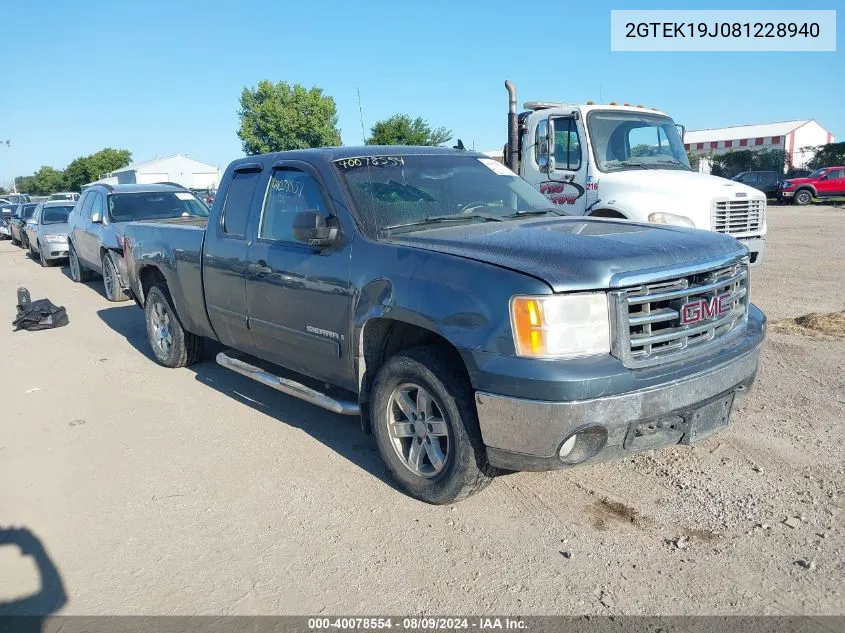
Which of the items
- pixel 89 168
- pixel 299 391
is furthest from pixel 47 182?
pixel 299 391

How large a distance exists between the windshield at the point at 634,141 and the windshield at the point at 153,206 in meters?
6.07

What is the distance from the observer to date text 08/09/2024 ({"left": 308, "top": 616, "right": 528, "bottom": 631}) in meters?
2.76

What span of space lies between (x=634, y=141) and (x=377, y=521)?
7174 mm

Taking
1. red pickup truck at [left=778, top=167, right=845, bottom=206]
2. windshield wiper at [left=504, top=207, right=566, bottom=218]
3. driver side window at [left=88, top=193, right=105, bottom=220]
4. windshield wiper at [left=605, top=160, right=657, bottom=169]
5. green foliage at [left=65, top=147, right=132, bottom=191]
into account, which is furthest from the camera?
green foliage at [left=65, top=147, right=132, bottom=191]

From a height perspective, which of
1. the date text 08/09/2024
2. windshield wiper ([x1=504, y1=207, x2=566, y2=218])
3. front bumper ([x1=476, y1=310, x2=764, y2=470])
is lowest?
the date text 08/09/2024

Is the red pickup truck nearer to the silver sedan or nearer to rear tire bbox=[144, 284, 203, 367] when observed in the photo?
the silver sedan

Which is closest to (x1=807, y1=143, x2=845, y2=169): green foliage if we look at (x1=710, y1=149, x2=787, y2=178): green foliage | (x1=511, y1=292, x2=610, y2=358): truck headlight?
(x1=710, y1=149, x2=787, y2=178): green foliage

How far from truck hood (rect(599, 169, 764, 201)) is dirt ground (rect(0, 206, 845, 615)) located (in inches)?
125

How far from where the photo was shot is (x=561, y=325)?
119 inches

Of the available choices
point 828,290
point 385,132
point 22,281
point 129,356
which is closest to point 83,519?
point 129,356

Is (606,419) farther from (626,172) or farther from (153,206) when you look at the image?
(153,206)

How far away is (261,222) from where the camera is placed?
4859 mm

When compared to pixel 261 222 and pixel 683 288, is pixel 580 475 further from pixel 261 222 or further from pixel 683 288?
pixel 261 222

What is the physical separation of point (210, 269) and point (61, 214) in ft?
45.1
